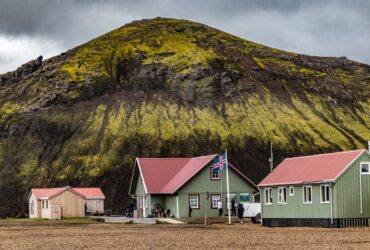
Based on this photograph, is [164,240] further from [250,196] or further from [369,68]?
[369,68]

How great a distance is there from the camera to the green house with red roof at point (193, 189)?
276 feet

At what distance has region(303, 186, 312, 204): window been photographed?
59503 millimetres

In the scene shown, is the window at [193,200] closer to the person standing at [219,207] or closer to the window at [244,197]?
the person standing at [219,207]

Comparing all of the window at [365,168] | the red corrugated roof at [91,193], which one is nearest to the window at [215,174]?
the red corrugated roof at [91,193]

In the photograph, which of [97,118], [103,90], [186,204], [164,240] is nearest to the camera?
[164,240]

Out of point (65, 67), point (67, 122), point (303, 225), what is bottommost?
point (303, 225)

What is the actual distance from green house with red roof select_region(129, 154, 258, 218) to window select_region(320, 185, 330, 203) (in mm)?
24172

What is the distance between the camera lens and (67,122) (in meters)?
152

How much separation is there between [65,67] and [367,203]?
128011mm

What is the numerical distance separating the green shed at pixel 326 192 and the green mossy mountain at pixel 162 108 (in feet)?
196

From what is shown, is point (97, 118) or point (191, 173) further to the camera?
point (97, 118)

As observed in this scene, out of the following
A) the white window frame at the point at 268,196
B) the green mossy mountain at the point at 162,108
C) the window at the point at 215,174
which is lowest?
the white window frame at the point at 268,196

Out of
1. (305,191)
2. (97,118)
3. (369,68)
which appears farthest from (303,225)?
(369,68)

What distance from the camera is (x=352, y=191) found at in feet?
186
